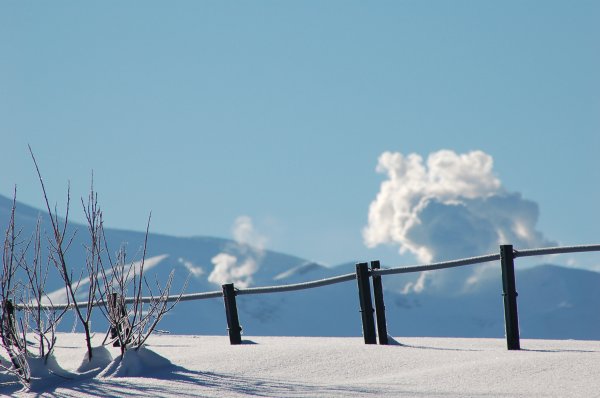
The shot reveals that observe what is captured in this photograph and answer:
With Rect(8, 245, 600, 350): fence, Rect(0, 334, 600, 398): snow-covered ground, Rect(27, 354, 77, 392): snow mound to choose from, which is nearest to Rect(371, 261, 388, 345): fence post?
Rect(8, 245, 600, 350): fence

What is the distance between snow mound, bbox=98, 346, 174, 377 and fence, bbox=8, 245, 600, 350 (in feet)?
1.69

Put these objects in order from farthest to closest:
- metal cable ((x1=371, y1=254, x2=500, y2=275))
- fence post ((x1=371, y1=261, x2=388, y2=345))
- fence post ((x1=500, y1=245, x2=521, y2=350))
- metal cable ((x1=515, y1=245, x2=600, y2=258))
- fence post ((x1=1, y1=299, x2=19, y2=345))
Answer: fence post ((x1=371, y1=261, x2=388, y2=345)), metal cable ((x1=371, y1=254, x2=500, y2=275)), fence post ((x1=500, y1=245, x2=521, y2=350)), metal cable ((x1=515, y1=245, x2=600, y2=258)), fence post ((x1=1, y1=299, x2=19, y2=345))

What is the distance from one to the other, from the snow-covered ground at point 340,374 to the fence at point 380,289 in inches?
20.6

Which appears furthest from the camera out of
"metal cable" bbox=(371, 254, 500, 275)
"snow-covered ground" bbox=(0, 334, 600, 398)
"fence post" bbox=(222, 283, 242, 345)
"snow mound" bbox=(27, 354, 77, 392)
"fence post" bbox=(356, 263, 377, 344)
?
"fence post" bbox=(222, 283, 242, 345)

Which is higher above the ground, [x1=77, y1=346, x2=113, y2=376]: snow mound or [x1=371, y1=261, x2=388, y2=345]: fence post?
[x1=371, y1=261, x2=388, y2=345]: fence post

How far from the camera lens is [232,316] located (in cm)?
1213

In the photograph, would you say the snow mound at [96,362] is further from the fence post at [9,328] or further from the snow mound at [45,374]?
the fence post at [9,328]

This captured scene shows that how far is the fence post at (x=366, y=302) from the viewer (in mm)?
10766

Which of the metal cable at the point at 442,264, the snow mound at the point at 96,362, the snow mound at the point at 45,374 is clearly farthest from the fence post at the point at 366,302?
the snow mound at the point at 45,374

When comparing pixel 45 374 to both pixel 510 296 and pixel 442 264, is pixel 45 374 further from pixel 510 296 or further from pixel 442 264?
pixel 510 296

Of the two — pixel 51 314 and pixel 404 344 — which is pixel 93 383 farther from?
pixel 404 344

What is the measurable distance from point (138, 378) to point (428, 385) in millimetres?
2564

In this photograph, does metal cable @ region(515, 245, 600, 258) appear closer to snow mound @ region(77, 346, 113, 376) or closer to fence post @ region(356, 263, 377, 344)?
fence post @ region(356, 263, 377, 344)

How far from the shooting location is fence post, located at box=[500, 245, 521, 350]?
9.73 meters
